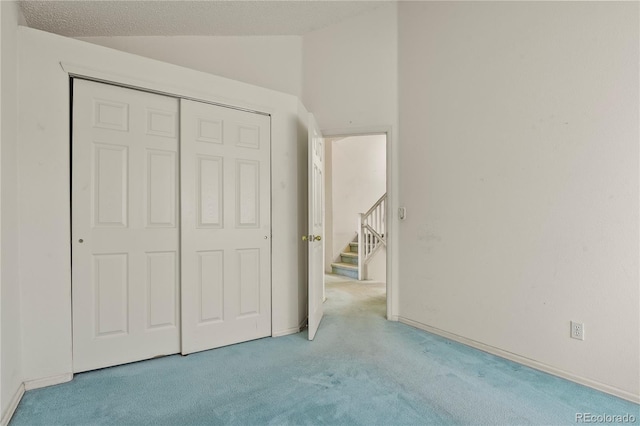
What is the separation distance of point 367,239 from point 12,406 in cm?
499

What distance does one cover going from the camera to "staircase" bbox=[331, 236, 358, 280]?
234 inches

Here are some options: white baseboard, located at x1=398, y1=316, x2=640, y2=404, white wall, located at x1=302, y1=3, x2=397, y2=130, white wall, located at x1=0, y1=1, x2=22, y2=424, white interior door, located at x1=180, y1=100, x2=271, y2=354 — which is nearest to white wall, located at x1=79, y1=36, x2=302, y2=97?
white wall, located at x1=302, y1=3, x2=397, y2=130

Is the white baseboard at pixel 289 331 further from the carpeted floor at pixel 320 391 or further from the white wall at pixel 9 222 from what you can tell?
the white wall at pixel 9 222

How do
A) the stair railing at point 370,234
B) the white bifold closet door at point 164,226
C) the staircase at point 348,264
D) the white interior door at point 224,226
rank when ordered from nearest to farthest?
the white bifold closet door at point 164,226 → the white interior door at point 224,226 → the stair railing at point 370,234 → the staircase at point 348,264

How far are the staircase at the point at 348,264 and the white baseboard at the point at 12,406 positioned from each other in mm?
4634

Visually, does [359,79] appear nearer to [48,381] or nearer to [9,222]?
[9,222]

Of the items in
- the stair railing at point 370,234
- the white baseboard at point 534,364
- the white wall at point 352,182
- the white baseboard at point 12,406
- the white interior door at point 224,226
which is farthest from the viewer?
the white wall at point 352,182

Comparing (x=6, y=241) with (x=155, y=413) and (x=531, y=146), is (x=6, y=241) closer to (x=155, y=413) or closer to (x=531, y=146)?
(x=155, y=413)

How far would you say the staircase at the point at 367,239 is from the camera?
576 cm

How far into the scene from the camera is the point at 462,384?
203 centimetres

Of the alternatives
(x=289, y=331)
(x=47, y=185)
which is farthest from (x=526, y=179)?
(x=47, y=185)

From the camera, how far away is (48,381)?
2.00 meters

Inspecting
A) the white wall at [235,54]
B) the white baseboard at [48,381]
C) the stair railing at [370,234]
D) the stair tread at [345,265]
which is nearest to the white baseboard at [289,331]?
the white baseboard at [48,381]

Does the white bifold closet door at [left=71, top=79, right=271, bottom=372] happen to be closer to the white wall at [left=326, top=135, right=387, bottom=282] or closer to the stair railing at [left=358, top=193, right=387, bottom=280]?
the stair railing at [left=358, top=193, right=387, bottom=280]
